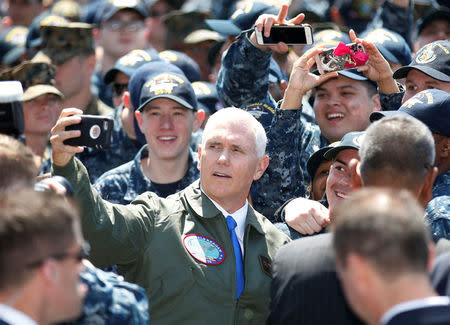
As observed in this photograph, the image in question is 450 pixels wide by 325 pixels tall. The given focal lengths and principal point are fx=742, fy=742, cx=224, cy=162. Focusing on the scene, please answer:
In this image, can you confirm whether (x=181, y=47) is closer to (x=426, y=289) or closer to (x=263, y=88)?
(x=263, y=88)

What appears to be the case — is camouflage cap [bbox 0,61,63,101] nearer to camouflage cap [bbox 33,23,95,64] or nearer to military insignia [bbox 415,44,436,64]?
camouflage cap [bbox 33,23,95,64]

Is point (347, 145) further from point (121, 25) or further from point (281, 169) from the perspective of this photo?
point (121, 25)

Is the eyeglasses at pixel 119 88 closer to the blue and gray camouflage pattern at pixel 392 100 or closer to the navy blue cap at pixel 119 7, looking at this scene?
the navy blue cap at pixel 119 7

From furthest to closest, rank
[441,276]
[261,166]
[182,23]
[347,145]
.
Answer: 1. [182,23]
2. [261,166]
3. [347,145]
4. [441,276]

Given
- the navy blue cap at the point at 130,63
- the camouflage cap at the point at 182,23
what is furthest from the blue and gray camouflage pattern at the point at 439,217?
the camouflage cap at the point at 182,23

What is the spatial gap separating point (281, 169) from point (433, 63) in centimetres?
130

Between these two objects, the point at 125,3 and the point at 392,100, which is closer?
the point at 392,100

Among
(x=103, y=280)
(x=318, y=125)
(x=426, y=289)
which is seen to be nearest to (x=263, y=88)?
(x=318, y=125)

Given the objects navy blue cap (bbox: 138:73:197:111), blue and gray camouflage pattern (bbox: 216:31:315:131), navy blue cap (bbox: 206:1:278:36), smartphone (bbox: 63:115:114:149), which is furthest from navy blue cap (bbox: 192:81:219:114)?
smartphone (bbox: 63:115:114:149)

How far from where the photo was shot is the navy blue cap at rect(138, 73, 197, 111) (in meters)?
5.16

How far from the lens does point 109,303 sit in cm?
276

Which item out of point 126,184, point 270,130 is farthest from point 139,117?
point 270,130

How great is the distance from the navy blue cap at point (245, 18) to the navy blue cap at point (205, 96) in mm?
981

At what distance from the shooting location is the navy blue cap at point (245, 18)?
534 cm
